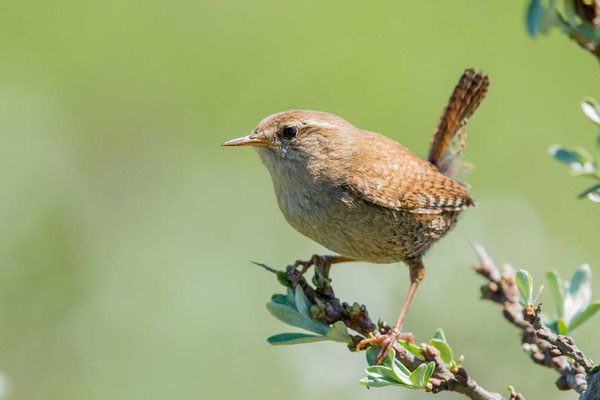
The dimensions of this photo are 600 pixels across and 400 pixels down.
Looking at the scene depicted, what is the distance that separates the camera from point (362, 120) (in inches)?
219

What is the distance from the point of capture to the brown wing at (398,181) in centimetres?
297

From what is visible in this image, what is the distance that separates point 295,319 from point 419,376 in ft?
1.24

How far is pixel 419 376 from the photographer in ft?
5.49

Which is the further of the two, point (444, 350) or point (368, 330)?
point (368, 330)

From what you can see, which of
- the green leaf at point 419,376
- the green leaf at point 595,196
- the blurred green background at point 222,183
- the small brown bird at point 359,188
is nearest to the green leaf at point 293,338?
the green leaf at point 419,376

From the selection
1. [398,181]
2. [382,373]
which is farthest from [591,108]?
[398,181]

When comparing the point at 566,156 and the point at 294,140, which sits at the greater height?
the point at 566,156

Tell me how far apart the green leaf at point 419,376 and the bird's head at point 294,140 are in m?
1.57

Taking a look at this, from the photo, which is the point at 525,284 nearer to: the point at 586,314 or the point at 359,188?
the point at 586,314

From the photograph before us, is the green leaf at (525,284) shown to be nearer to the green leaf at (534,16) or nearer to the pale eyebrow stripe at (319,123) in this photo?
the green leaf at (534,16)

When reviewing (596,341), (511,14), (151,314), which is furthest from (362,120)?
(596,341)

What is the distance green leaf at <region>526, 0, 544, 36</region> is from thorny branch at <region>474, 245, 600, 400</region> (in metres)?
0.55

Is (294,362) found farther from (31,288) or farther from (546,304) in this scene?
(31,288)

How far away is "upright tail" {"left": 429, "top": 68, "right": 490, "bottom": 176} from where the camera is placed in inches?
136
